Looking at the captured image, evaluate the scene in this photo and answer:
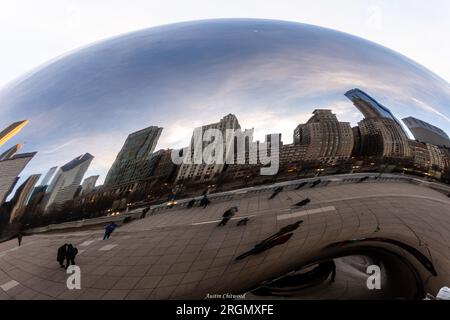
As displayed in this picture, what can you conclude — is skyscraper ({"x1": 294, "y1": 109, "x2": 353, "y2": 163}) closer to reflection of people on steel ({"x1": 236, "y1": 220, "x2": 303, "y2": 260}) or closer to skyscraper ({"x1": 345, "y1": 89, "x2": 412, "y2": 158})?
skyscraper ({"x1": 345, "y1": 89, "x2": 412, "y2": 158})

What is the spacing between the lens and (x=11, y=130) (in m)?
1.41

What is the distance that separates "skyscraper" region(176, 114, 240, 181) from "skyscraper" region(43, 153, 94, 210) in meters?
0.44

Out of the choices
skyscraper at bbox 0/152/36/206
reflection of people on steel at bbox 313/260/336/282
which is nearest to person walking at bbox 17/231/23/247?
skyscraper at bbox 0/152/36/206

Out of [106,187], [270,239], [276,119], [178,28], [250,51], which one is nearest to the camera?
[106,187]

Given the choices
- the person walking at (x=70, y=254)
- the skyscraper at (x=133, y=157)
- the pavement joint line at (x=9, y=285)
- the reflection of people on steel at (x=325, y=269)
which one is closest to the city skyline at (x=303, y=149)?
the skyscraper at (x=133, y=157)

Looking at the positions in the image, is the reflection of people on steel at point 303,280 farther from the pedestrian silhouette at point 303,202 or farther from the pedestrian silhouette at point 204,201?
the pedestrian silhouette at point 204,201

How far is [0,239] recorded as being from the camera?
1.26 m

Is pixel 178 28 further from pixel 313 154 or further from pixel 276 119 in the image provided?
pixel 313 154

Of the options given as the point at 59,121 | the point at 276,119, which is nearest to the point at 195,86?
the point at 276,119

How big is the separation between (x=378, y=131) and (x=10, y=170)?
1.94m

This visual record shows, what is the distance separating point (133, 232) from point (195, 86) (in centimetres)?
81

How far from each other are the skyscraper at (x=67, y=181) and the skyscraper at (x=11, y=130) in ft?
1.43

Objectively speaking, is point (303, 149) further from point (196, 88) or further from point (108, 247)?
point (108, 247)

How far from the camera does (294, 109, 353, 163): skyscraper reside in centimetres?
133
